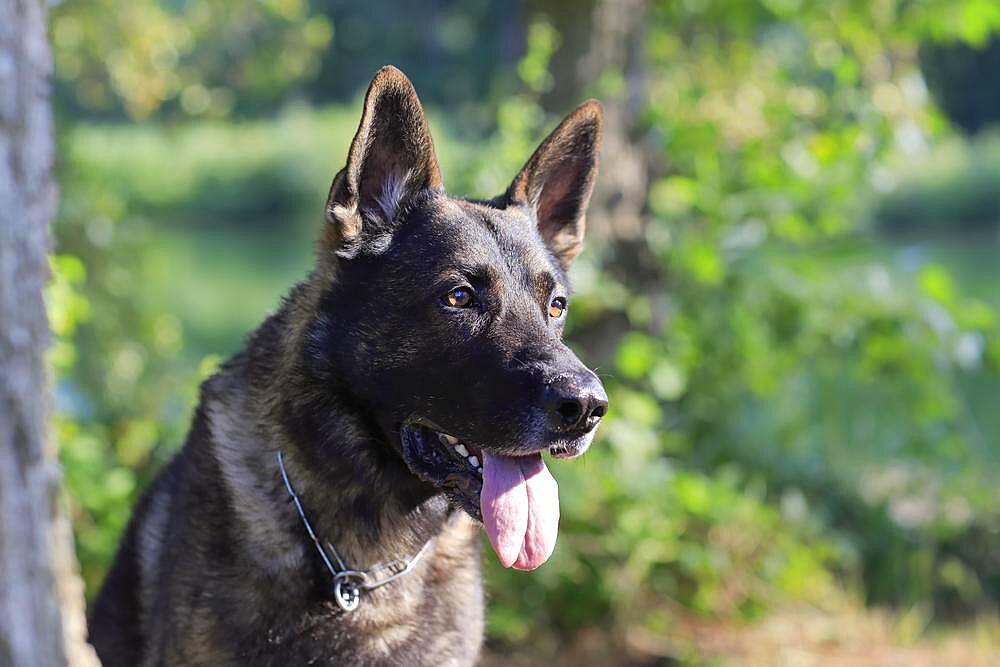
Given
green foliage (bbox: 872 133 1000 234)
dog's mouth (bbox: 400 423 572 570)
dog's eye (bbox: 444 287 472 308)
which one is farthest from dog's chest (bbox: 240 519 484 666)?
green foliage (bbox: 872 133 1000 234)

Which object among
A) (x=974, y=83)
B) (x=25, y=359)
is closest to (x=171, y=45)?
(x=25, y=359)

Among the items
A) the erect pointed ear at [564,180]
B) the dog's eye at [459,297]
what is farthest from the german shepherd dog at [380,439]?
the erect pointed ear at [564,180]

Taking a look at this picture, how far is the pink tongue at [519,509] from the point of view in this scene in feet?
8.12

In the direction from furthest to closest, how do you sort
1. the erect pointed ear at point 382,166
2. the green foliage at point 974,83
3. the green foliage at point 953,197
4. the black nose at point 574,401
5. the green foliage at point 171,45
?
the green foliage at point 974,83, the green foliage at point 953,197, the green foliage at point 171,45, the erect pointed ear at point 382,166, the black nose at point 574,401

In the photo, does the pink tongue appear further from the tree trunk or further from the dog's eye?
the tree trunk

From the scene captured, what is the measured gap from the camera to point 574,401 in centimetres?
238

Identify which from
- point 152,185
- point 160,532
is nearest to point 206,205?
point 152,185

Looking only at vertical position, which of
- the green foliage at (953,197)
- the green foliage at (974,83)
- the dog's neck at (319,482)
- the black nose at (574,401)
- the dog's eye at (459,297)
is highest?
the dog's eye at (459,297)

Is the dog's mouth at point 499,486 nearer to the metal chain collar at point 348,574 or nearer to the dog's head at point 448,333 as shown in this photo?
the dog's head at point 448,333

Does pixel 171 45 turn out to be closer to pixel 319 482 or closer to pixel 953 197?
pixel 319 482

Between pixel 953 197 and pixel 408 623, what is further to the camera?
pixel 953 197

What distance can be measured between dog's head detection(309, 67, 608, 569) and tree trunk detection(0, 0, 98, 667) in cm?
68

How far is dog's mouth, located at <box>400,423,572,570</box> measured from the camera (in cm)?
248

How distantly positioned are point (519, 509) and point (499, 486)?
0.07 m
